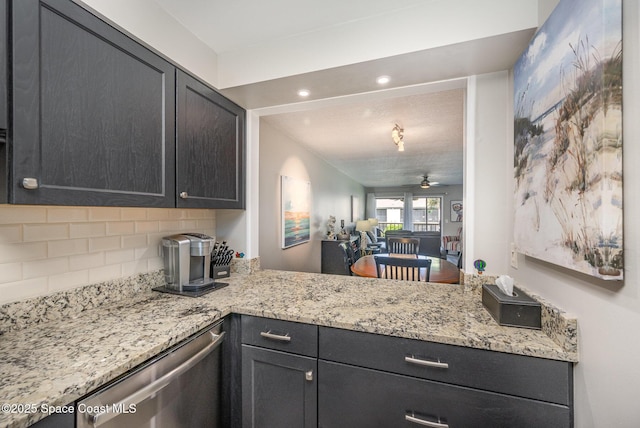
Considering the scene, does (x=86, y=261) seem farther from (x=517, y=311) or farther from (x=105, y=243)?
(x=517, y=311)

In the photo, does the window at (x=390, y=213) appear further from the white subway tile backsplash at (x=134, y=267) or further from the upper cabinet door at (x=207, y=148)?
the white subway tile backsplash at (x=134, y=267)

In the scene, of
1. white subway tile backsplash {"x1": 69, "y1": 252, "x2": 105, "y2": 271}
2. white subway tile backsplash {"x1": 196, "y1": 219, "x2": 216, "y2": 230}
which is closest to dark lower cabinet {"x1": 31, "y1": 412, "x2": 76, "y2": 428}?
white subway tile backsplash {"x1": 69, "y1": 252, "x2": 105, "y2": 271}

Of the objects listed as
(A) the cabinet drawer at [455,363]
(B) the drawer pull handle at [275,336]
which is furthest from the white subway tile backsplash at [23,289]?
(A) the cabinet drawer at [455,363]

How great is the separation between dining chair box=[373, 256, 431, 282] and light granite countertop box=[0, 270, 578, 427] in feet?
2.28

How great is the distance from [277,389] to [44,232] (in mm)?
1186

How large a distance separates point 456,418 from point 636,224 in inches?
33.1

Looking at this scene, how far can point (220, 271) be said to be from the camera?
5.81 ft

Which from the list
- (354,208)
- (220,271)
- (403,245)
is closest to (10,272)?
(220,271)

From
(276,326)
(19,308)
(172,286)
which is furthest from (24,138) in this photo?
(276,326)

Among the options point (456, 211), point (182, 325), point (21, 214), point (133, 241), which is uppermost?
point (456, 211)

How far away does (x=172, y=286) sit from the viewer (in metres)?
1.48

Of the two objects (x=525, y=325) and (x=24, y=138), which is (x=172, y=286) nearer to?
(x=24, y=138)

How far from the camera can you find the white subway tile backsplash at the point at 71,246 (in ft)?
3.21

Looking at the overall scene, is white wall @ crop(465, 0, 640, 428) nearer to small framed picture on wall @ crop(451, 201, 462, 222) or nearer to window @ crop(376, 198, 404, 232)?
small framed picture on wall @ crop(451, 201, 462, 222)
